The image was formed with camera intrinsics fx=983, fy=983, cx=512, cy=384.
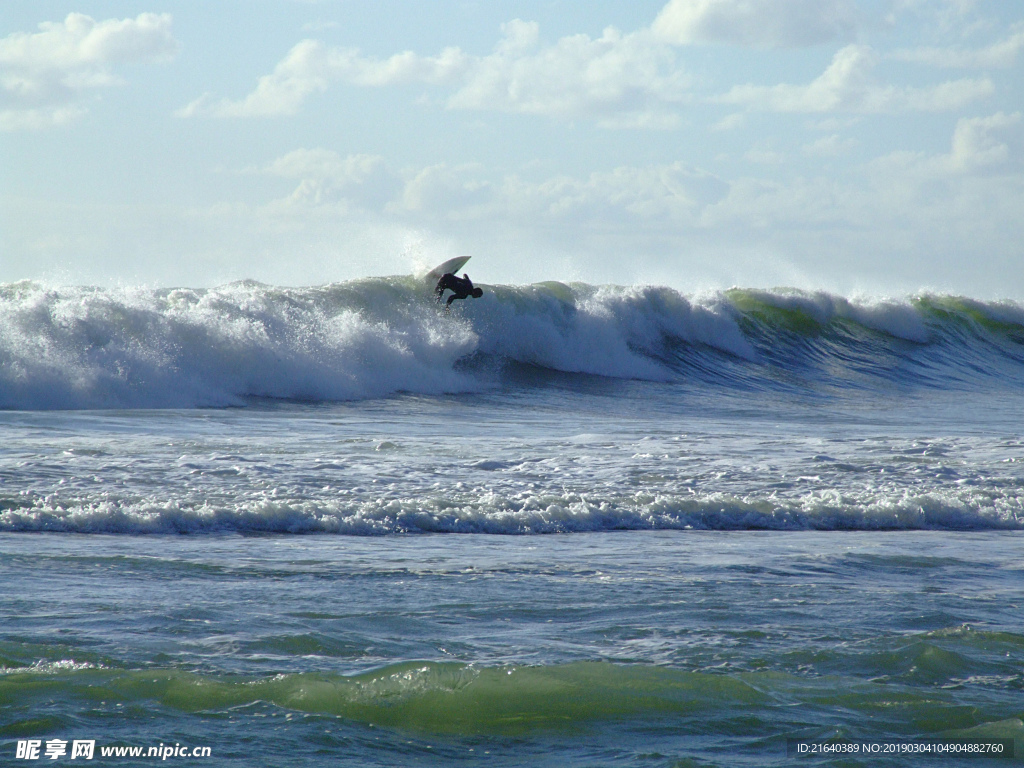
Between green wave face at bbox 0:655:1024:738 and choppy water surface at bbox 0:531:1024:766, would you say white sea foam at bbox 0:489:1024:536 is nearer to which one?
choppy water surface at bbox 0:531:1024:766

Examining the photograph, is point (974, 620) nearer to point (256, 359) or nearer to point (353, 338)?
point (256, 359)

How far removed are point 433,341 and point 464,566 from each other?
1160 cm

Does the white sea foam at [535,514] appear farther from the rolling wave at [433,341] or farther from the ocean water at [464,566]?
the rolling wave at [433,341]

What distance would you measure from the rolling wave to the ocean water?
0.09 m

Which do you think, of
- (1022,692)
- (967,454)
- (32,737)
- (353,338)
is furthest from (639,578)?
(353,338)

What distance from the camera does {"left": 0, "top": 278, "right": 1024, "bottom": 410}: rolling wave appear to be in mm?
12773

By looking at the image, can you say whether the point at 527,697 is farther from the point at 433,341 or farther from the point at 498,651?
the point at 433,341

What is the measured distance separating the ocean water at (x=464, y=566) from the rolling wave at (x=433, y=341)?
0.09 m

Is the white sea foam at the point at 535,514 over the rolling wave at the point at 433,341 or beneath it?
beneath

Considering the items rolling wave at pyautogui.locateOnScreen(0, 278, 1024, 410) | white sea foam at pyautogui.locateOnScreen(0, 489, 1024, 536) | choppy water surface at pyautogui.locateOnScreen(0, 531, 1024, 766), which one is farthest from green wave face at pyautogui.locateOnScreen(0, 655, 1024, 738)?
rolling wave at pyautogui.locateOnScreen(0, 278, 1024, 410)

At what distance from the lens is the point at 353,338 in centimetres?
1556

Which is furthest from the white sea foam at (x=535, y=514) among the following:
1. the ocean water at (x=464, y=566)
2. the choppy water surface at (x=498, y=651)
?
the choppy water surface at (x=498, y=651)

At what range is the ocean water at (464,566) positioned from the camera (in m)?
3.01

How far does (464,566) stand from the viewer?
197 inches
